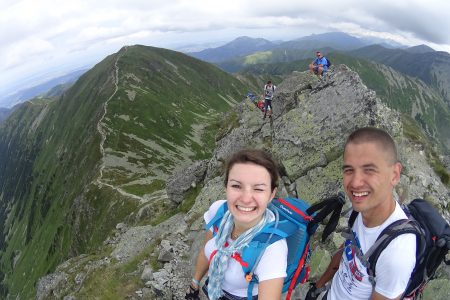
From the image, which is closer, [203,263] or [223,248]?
[223,248]

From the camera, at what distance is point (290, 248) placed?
6566 mm

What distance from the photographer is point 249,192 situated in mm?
6105

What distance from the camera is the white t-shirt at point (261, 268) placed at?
19.2ft

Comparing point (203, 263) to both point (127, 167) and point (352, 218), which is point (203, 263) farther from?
point (127, 167)

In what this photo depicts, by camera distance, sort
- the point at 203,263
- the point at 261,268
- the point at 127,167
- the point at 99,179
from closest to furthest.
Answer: the point at 261,268 → the point at 203,263 → the point at 99,179 → the point at 127,167

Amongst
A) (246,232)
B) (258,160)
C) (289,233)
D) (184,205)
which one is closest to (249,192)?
(258,160)

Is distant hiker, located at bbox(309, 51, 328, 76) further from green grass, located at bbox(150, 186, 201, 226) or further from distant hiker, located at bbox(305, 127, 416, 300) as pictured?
distant hiker, located at bbox(305, 127, 416, 300)

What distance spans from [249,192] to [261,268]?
1284mm

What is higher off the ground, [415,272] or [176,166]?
[415,272]

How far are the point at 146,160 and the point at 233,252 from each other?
128277mm

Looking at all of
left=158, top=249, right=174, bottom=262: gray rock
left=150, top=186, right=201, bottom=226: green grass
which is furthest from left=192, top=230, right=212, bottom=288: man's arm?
left=150, top=186, right=201, bottom=226: green grass

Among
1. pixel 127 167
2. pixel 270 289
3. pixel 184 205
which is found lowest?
pixel 127 167

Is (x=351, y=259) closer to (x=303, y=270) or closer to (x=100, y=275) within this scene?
(x=303, y=270)

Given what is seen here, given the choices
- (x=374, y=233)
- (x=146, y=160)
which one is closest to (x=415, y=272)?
(x=374, y=233)
